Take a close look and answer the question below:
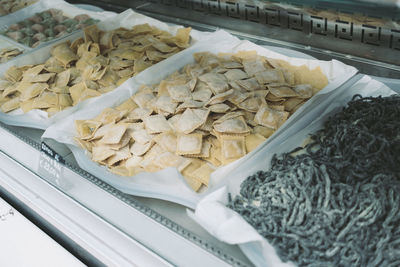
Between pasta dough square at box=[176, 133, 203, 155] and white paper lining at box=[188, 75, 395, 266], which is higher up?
white paper lining at box=[188, 75, 395, 266]

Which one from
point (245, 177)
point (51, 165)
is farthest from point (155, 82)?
point (245, 177)

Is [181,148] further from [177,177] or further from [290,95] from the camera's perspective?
Result: [290,95]

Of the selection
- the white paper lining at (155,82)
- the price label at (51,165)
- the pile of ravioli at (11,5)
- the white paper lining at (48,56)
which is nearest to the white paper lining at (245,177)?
the white paper lining at (155,82)

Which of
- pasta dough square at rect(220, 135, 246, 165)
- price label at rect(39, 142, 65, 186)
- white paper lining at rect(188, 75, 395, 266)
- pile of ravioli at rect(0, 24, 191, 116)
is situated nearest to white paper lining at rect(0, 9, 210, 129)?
pile of ravioli at rect(0, 24, 191, 116)

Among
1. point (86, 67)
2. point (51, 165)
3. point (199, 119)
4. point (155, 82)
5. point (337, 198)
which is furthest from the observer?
point (86, 67)

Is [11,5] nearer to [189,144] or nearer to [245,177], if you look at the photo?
[189,144]

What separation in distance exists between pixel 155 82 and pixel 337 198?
97cm

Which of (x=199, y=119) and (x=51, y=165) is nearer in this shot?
(x=51, y=165)

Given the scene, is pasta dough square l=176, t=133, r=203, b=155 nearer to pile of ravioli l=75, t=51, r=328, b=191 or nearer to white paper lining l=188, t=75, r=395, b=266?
pile of ravioli l=75, t=51, r=328, b=191

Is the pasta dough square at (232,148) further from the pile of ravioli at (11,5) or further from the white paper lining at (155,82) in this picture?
the pile of ravioli at (11,5)

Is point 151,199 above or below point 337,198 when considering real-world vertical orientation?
below

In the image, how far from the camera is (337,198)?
975 millimetres

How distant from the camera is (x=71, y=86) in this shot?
1812 mm

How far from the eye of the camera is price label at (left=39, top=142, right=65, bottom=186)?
1.26 m
